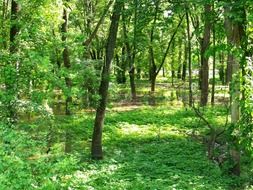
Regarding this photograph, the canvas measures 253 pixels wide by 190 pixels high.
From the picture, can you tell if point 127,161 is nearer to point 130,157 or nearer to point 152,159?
point 130,157

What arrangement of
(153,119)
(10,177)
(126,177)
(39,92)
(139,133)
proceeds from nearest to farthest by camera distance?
(10,177) → (39,92) → (126,177) → (139,133) → (153,119)

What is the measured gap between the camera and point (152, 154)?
1483cm

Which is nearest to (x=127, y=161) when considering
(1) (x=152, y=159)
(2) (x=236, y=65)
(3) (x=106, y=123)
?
(1) (x=152, y=159)

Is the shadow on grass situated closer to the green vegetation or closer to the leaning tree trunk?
the green vegetation

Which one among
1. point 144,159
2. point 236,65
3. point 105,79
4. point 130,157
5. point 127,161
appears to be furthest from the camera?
point 130,157

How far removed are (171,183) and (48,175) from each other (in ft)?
19.9

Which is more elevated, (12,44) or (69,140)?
(12,44)

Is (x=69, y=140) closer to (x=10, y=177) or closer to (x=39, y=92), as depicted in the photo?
(x=39, y=92)

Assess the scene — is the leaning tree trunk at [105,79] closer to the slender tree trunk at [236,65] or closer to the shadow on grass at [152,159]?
the shadow on grass at [152,159]

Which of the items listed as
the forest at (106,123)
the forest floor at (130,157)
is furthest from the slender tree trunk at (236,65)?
the forest floor at (130,157)

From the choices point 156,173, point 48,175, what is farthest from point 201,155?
point 48,175

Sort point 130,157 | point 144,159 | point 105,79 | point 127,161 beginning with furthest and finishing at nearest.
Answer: point 130,157 < point 144,159 < point 127,161 < point 105,79

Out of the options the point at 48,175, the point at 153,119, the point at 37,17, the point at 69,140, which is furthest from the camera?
the point at 153,119

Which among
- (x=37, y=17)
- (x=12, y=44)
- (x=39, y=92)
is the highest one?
(x=37, y=17)
